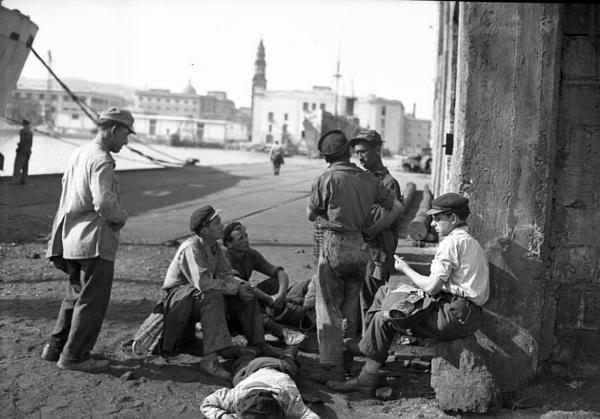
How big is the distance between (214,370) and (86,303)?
1084 millimetres

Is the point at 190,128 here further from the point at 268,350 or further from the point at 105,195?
the point at 105,195

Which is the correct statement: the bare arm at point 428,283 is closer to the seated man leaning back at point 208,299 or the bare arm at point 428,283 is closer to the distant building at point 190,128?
the seated man leaning back at point 208,299

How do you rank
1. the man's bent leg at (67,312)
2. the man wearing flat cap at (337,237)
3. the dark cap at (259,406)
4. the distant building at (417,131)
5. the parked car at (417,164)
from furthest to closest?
the distant building at (417,131) → the parked car at (417,164) → the man wearing flat cap at (337,237) → the man's bent leg at (67,312) → the dark cap at (259,406)

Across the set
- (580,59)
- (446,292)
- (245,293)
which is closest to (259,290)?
(245,293)

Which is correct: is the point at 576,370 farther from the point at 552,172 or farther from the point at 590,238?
the point at 552,172

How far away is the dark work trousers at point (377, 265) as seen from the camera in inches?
229

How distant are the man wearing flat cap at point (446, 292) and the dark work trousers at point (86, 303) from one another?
206 cm

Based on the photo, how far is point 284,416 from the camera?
3.97 meters

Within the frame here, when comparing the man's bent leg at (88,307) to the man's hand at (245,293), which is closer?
the man's bent leg at (88,307)

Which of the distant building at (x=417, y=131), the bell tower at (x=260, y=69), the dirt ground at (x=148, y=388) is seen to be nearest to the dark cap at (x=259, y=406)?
the dirt ground at (x=148, y=388)

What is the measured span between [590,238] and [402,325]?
1622 mm

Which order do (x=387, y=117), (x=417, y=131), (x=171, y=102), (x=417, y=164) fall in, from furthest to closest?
(x=417, y=131)
(x=171, y=102)
(x=387, y=117)
(x=417, y=164)

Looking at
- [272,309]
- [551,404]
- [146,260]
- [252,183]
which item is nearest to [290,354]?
[272,309]

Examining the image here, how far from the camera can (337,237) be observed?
5090 mm
